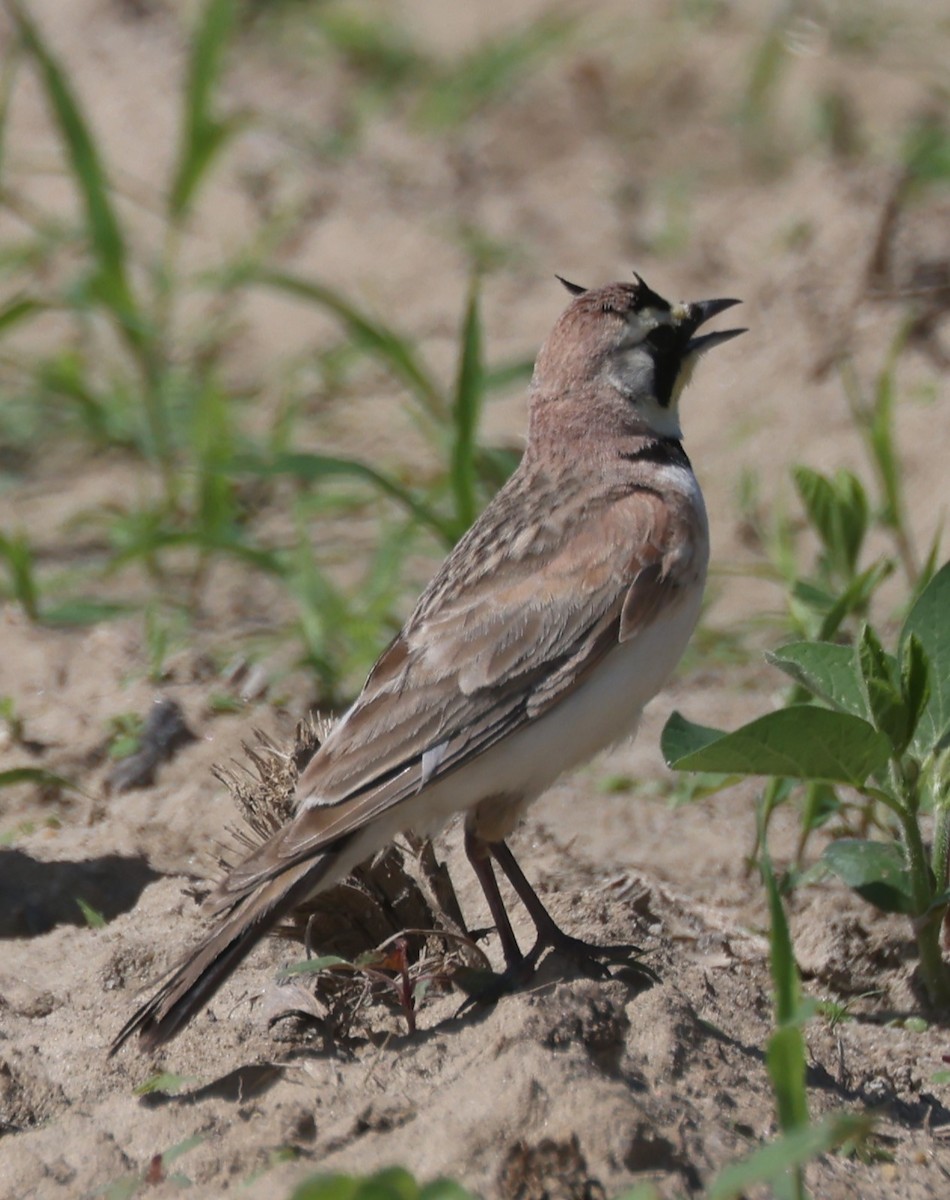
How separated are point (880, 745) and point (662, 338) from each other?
145cm

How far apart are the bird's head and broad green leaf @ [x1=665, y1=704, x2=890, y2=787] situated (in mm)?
1239

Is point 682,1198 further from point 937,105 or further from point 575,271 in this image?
point 937,105

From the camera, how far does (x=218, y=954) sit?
3250 millimetres

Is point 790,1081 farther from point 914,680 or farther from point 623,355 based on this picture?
point 623,355

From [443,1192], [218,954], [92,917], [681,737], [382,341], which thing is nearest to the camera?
[443,1192]

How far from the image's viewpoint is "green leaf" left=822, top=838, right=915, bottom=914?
3.62m

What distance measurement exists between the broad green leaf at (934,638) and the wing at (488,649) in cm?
53

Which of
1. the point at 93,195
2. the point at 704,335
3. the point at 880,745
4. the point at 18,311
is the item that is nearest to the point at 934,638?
the point at 880,745

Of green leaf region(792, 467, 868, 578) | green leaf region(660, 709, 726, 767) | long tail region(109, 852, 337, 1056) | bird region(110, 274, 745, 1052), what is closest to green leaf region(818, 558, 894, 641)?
green leaf region(792, 467, 868, 578)

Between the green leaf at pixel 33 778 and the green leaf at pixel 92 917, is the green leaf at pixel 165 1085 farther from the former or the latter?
the green leaf at pixel 33 778

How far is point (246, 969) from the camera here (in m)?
3.74

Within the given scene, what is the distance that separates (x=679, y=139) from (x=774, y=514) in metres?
3.16

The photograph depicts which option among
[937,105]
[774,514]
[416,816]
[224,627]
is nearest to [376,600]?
[224,627]

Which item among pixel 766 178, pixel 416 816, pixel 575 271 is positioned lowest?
pixel 416 816
